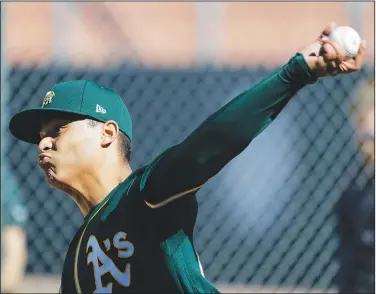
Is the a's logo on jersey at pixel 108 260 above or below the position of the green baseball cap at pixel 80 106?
below

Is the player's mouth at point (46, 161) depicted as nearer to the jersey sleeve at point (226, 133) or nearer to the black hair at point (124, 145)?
the black hair at point (124, 145)

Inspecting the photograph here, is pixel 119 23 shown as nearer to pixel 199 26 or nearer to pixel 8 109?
pixel 199 26

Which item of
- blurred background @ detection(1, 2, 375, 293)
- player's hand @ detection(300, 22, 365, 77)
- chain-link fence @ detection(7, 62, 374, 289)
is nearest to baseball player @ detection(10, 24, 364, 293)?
player's hand @ detection(300, 22, 365, 77)

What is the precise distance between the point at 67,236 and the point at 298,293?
1.66 m

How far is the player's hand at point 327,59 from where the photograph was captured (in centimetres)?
210

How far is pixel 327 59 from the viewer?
6.88 feet

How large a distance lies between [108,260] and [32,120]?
2.16 feet

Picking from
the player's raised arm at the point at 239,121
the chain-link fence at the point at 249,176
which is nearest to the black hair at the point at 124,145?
the player's raised arm at the point at 239,121

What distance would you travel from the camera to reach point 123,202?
257 centimetres

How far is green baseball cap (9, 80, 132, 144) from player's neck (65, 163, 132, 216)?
0.51ft

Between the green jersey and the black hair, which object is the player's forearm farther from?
the black hair

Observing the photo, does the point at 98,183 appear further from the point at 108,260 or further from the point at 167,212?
the point at 167,212

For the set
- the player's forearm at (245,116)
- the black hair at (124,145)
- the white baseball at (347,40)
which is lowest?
the black hair at (124,145)

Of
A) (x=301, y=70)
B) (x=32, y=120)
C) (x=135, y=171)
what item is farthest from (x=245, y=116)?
(x=32, y=120)
